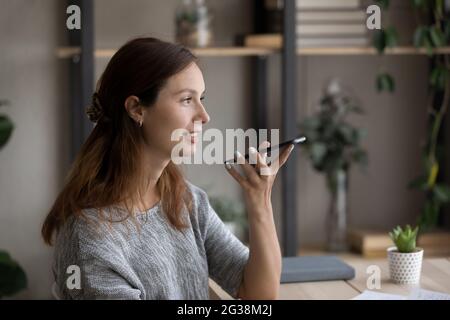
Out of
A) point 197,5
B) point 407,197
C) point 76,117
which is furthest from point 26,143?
point 407,197

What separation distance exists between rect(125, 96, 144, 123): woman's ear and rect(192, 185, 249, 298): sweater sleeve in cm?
26

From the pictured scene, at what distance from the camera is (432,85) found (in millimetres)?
2787

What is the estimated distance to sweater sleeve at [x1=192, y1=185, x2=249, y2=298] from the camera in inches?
56.9

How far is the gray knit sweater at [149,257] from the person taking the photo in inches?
47.8

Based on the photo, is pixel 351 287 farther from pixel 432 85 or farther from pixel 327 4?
pixel 432 85

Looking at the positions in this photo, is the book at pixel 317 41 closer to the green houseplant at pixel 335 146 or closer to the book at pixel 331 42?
the book at pixel 331 42

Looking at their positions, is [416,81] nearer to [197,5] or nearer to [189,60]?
[197,5]

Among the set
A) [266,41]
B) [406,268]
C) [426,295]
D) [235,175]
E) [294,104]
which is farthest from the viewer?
[266,41]

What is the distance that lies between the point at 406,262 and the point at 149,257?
57cm

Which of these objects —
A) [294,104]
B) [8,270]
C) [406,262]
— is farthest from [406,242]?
[8,270]

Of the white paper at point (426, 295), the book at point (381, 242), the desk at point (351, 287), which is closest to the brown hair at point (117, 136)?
the desk at point (351, 287)

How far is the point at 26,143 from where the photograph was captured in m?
2.47

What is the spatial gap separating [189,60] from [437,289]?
27.3 inches

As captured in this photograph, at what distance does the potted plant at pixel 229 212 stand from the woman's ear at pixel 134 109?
1.27m
